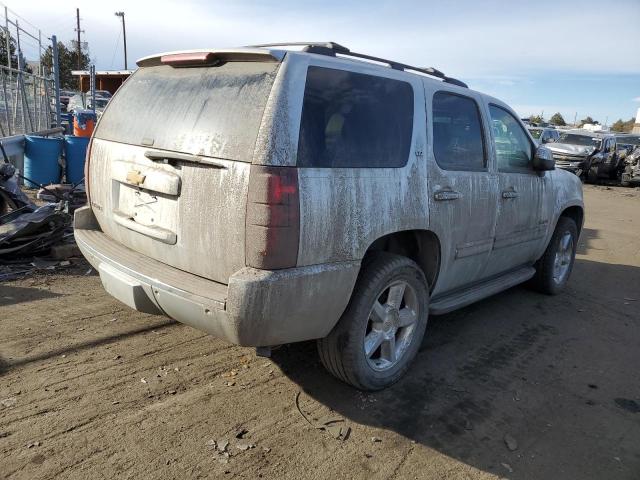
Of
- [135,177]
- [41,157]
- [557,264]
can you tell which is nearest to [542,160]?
[557,264]

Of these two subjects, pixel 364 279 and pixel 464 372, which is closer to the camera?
pixel 364 279

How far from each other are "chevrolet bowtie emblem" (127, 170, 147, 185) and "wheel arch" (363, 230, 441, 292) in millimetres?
1569

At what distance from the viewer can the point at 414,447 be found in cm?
294

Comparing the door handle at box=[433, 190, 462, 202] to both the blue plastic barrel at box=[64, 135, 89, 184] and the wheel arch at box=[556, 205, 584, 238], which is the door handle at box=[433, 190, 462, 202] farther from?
the blue plastic barrel at box=[64, 135, 89, 184]

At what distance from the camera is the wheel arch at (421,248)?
3.60 metres

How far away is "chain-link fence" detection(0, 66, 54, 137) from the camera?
34.0 feet

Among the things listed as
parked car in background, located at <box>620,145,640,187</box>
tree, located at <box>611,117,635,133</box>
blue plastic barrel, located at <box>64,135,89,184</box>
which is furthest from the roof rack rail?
tree, located at <box>611,117,635,133</box>

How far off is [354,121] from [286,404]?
176cm

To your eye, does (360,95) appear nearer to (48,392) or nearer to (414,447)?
(414,447)

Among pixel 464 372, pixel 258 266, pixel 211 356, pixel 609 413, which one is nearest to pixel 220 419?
pixel 211 356

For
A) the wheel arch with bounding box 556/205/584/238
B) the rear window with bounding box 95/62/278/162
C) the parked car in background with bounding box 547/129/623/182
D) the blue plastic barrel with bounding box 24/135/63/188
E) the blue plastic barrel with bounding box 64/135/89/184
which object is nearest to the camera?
the rear window with bounding box 95/62/278/162

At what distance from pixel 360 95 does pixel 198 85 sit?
0.95 meters

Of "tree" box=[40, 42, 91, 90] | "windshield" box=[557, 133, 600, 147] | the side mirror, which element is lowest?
the side mirror

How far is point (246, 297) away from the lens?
2572 millimetres
